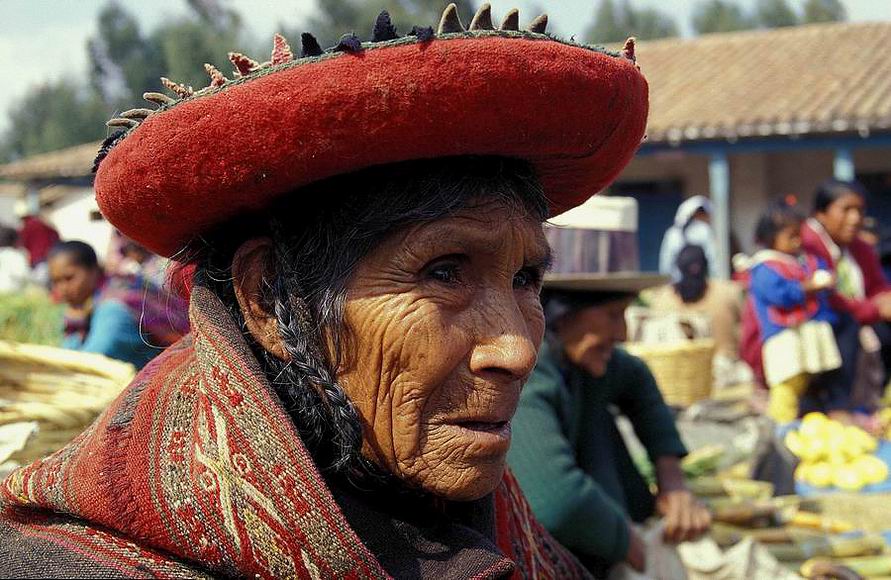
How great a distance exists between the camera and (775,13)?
211 feet

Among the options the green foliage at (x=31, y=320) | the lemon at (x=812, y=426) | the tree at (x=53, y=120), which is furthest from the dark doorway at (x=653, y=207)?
the tree at (x=53, y=120)

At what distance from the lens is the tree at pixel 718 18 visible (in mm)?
63656

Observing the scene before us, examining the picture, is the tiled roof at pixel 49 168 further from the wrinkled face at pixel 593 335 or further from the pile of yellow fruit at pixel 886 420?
the wrinkled face at pixel 593 335

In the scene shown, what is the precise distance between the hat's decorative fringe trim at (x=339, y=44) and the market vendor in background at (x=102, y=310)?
187 cm

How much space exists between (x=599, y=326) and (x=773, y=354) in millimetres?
3972

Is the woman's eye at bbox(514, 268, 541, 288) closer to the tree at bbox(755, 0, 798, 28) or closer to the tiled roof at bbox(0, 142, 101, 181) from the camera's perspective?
the tiled roof at bbox(0, 142, 101, 181)

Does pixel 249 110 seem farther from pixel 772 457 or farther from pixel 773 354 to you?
pixel 773 354

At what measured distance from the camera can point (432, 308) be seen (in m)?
1.36

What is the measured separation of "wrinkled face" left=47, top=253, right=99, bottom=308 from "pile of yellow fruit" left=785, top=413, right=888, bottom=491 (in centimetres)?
438

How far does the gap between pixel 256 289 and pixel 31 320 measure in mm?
6160

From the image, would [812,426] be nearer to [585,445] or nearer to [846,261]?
[846,261]

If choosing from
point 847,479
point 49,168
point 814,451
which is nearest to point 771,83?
point 814,451

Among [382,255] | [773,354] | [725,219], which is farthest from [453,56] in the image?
[725,219]

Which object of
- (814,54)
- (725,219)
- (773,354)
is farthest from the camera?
(814,54)
